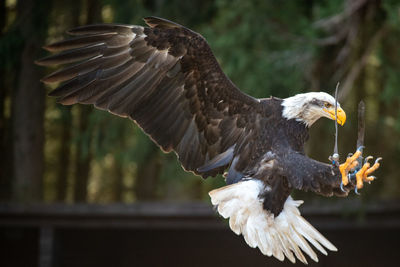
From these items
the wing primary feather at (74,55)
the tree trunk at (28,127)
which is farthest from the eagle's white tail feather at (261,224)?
the tree trunk at (28,127)

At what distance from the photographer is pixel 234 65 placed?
6.71 m

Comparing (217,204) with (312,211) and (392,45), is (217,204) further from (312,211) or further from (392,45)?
(392,45)

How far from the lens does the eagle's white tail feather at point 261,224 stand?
3781 millimetres

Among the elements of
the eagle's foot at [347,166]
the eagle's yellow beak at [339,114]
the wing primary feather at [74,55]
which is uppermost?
the wing primary feather at [74,55]

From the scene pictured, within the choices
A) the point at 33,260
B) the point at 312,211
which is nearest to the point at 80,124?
the point at 33,260

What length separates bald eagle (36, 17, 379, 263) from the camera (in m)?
3.78

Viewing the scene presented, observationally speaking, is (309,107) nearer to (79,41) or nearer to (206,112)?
(206,112)

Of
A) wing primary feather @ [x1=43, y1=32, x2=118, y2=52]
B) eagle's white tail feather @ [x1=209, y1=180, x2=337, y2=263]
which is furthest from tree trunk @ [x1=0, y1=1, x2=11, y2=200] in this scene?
eagle's white tail feather @ [x1=209, y1=180, x2=337, y2=263]

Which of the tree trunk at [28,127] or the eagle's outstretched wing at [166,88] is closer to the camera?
the eagle's outstretched wing at [166,88]

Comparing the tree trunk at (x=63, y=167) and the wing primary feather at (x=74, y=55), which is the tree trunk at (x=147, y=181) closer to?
the tree trunk at (x=63, y=167)

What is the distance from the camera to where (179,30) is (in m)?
3.91

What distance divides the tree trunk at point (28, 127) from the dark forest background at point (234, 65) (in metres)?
0.01

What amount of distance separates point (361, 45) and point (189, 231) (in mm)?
3056

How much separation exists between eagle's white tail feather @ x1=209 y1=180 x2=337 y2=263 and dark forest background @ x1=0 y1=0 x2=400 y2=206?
2.76 metres
